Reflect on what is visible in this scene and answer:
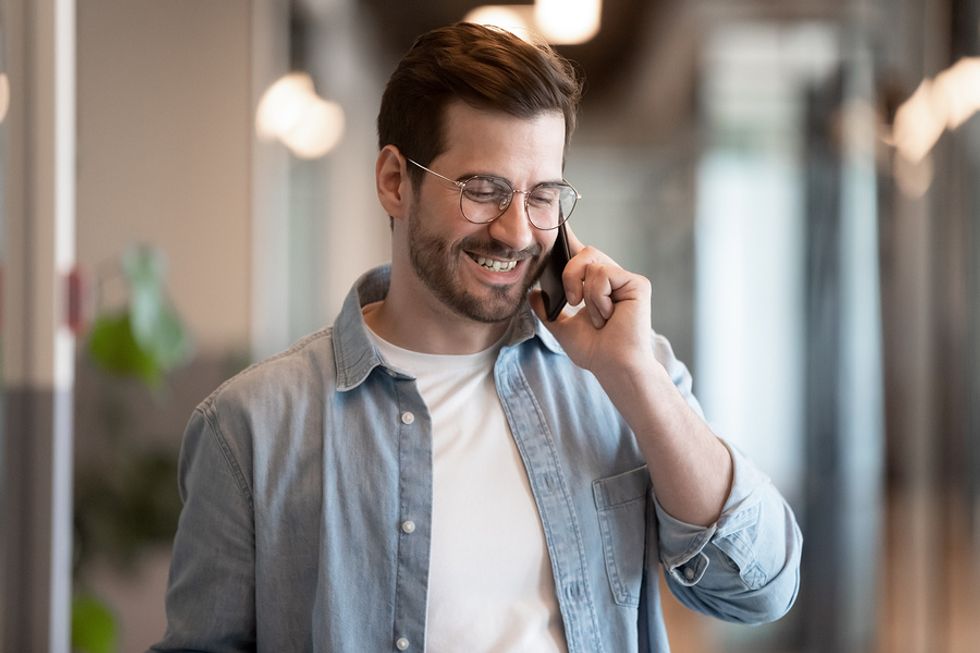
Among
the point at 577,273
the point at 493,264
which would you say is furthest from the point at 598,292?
the point at 493,264

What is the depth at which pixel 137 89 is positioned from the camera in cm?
381

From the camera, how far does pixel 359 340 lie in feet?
5.41

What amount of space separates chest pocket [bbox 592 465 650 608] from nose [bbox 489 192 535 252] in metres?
0.33

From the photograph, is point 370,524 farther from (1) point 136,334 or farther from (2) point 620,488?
(1) point 136,334

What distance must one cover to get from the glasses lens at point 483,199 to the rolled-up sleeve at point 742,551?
43 cm

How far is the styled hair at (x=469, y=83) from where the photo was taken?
5.21 feet

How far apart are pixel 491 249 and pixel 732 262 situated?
3.56 metres

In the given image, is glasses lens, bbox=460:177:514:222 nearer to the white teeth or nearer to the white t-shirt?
the white teeth

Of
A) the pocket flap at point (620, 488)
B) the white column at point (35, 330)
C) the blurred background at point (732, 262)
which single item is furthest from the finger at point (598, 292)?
the blurred background at point (732, 262)

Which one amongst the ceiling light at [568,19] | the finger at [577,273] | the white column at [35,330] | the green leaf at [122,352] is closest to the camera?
the finger at [577,273]

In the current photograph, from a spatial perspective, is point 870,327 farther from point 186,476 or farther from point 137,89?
point 186,476

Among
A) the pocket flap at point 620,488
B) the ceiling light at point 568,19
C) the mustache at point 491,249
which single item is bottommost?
the pocket flap at point 620,488

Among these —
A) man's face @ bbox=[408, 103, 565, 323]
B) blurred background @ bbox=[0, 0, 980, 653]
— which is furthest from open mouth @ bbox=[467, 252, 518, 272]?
blurred background @ bbox=[0, 0, 980, 653]

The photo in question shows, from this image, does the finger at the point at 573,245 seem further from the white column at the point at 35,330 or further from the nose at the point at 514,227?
the white column at the point at 35,330
